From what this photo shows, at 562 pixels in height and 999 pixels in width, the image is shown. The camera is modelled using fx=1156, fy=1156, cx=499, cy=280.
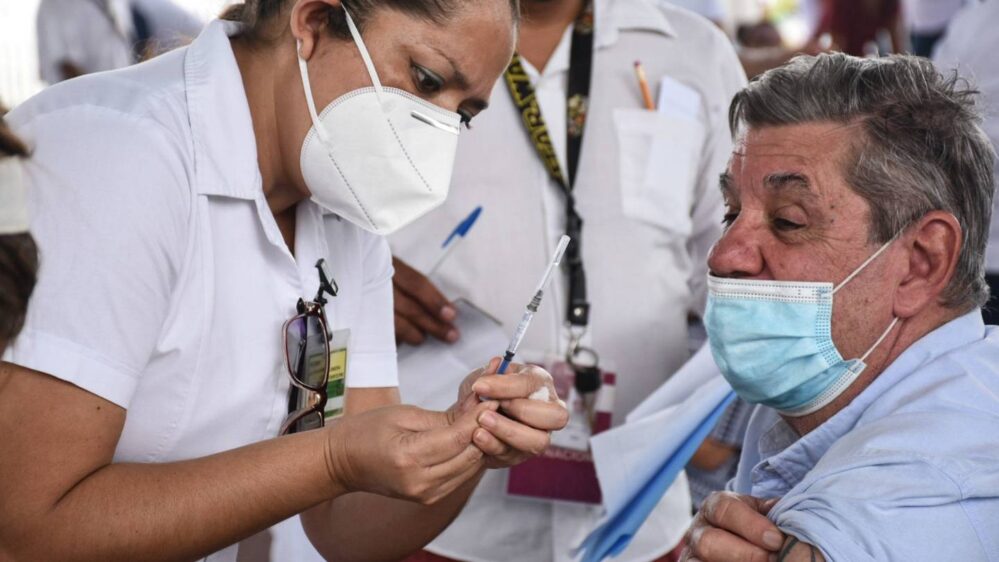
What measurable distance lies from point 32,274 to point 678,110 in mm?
1870

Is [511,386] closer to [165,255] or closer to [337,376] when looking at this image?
[337,376]

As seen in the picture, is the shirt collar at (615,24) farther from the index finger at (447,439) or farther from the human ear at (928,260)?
the index finger at (447,439)

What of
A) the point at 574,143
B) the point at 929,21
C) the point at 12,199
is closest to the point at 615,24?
the point at 574,143

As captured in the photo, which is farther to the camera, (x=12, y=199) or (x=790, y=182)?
(x=790, y=182)

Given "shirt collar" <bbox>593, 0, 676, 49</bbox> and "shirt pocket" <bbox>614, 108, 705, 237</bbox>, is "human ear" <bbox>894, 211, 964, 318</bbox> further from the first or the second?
"shirt collar" <bbox>593, 0, 676, 49</bbox>

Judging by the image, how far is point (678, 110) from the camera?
281 cm

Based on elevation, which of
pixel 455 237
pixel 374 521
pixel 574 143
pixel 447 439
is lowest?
pixel 374 521

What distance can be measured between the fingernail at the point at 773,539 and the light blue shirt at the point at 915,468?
0.02 metres

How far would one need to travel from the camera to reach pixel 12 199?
47.1 inches

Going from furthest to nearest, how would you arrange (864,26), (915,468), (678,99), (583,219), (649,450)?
(864,26), (678,99), (583,219), (649,450), (915,468)

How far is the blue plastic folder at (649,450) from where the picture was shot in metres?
2.29

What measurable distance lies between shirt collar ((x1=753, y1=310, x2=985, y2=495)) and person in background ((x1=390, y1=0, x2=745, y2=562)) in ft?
2.61

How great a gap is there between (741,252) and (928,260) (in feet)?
0.94

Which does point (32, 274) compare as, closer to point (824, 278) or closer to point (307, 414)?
point (307, 414)
